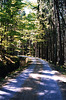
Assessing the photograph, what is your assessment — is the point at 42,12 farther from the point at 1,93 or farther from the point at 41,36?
the point at 1,93

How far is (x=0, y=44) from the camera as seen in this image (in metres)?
15.1

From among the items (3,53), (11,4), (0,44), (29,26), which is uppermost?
(11,4)

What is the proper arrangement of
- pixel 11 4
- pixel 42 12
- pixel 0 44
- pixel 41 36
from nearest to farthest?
pixel 0 44, pixel 11 4, pixel 42 12, pixel 41 36

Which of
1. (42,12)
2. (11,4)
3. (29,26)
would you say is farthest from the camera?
(42,12)

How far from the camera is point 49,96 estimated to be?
18.8 ft

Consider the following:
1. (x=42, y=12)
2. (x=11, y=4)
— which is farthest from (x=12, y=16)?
(x=42, y=12)

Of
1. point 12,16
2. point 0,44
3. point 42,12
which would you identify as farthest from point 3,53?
point 42,12

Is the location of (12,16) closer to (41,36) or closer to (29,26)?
(29,26)

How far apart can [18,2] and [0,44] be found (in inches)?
262

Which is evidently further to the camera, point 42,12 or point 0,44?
point 42,12

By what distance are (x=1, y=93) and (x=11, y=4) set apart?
1326 centimetres

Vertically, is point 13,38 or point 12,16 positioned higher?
point 12,16

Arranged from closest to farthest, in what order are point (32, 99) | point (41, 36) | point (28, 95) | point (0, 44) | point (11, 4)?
point (32, 99)
point (28, 95)
point (0, 44)
point (11, 4)
point (41, 36)

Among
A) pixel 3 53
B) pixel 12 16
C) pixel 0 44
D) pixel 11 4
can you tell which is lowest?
pixel 3 53
